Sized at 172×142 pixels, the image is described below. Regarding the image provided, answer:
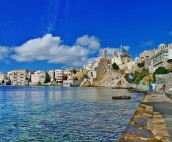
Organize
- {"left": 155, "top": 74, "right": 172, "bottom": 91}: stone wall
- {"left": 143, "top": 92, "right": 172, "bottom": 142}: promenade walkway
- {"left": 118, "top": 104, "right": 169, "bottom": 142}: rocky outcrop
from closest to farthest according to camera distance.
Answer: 1. {"left": 118, "top": 104, "right": 169, "bottom": 142}: rocky outcrop
2. {"left": 143, "top": 92, "right": 172, "bottom": 142}: promenade walkway
3. {"left": 155, "top": 74, "right": 172, "bottom": 91}: stone wall

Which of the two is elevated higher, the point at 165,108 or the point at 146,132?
the point at 165,108

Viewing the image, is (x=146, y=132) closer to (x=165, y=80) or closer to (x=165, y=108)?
(x=165, y=108)

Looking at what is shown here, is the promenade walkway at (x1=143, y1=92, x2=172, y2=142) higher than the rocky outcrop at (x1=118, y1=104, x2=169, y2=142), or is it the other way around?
the promenade walkway at (x1=143, y1=92, x2=172, y2=142)

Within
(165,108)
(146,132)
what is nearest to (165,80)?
(165,108)

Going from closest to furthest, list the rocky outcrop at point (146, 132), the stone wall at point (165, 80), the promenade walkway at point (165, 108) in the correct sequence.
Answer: the rocky outcrop at point (146, 132) < the promenade walkway at point (165, 108) < the stone wall at point (165, 80)

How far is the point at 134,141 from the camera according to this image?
1157 centimetres

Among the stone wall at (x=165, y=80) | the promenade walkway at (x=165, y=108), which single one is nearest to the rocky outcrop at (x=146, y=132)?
the promenade walkway at (x=165, y=108)

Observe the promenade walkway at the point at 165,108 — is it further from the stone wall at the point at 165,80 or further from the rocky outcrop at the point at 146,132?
the stone wall at the point at 165,80

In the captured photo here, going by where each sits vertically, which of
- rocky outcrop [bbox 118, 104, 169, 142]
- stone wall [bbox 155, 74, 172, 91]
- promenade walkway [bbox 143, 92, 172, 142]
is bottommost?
Answer: rocky outcrop [bbox 118, 104, 169, 142]

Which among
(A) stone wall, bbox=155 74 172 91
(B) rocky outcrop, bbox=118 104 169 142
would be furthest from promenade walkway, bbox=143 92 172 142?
(A) stone wall, bbox=155 74 172 91

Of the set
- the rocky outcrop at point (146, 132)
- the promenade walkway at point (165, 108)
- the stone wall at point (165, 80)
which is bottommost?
the rocky outcrop at point (146, 132)

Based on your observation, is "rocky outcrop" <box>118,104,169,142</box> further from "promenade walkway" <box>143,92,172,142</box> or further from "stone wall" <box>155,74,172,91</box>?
"stone wall" <box>155,74,172,91</box>

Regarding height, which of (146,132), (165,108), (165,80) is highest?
(165,80)

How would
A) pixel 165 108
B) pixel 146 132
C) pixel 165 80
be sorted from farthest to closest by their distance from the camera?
pixel 165 80 < pixel 165 108 < pixel 146 132
